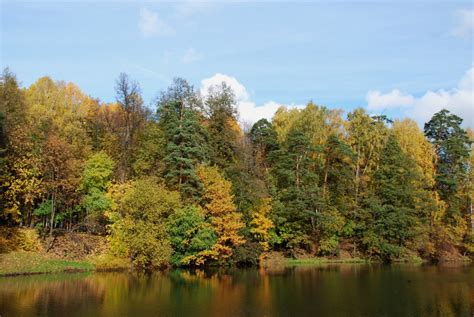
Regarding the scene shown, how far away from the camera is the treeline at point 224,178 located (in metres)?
40.2

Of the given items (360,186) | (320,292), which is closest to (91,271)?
(320,292)

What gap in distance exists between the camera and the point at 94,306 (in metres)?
22.2

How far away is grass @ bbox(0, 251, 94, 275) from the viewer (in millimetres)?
33781

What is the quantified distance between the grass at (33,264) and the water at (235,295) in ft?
5.94

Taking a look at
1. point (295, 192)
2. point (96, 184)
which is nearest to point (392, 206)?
point (295, 192)

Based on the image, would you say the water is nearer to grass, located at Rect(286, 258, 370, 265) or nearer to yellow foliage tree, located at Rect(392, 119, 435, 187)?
grass, located at Rect(286, 258, 370, 265)

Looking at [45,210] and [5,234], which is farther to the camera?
[45,210]

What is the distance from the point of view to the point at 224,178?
4722 centimetres

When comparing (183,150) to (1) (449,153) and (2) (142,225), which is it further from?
(1) (449,153)

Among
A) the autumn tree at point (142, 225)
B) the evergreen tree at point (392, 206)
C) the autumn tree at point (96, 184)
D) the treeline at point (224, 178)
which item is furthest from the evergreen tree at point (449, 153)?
the autumn tree at point (96, 184)

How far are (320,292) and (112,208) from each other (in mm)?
21700

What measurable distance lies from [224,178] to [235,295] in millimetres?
21467

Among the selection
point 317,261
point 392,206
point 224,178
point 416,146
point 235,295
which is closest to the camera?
point 235,295

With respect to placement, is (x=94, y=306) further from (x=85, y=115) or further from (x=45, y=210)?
(x=85, y=115)
